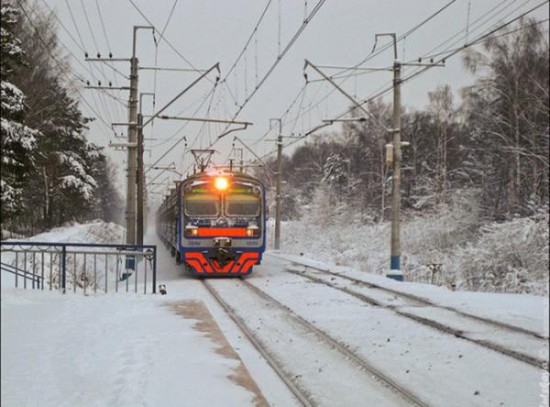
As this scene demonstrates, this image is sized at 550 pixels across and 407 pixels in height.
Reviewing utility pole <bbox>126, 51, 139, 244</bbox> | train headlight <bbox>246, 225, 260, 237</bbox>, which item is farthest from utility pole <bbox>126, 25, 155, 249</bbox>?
train headlight <bbox>246, 225, 260, 237</bbox>

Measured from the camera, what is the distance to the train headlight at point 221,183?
16.9 m

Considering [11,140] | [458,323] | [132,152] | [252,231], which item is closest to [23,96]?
[11,140]

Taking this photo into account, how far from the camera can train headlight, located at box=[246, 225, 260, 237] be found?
16797 millimetres

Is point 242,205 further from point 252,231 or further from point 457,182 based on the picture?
point 457,182

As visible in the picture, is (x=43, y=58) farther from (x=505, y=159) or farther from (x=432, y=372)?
(x=505, y=159)

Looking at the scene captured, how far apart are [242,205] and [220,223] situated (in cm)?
86

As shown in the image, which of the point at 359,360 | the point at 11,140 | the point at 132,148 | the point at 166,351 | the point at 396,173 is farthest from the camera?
the point at 132,148

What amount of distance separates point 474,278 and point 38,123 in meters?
13.6

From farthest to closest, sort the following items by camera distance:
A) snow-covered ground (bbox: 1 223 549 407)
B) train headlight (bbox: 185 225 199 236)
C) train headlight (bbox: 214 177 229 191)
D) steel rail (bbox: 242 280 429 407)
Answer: train headlight (bbox: 214 177 229 191) < train headlight (bbox: 185 225 199 236) < steel rail (bbox: 242 280 429 407) < snow-covered ground (bbox: 1 223 549 407)

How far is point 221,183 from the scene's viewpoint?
16969mm

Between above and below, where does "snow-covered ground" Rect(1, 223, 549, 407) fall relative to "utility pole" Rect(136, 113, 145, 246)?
below

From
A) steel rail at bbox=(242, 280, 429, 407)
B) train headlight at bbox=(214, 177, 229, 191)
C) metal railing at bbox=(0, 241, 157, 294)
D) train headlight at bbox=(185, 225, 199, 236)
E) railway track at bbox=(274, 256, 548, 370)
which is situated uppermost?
train headlight at bbox=(214, 177, 229, 191)

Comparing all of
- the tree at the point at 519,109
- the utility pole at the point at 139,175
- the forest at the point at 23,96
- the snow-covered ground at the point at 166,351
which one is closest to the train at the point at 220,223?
the snow-covered ground at the point at 166,351

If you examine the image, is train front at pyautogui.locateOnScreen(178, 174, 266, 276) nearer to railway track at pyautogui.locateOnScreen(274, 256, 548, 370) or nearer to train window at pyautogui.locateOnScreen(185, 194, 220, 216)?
train window at pyautogui.locateOnScreen(185, 194, 220, 216)
